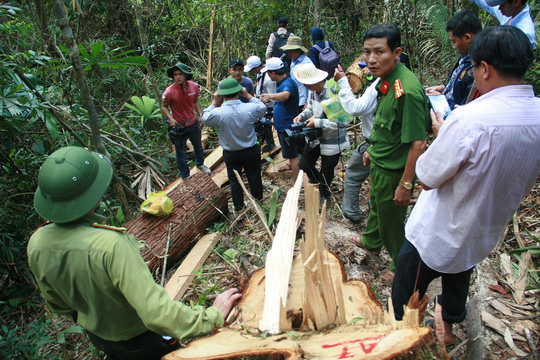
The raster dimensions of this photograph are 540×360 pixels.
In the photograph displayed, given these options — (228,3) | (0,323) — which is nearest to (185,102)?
(0,323)

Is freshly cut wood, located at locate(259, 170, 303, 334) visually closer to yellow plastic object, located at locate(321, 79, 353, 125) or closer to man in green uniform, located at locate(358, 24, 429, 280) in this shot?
man in green uniform, located at locate(358, 24, 429, 280)

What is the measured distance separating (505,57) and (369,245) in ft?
7.02

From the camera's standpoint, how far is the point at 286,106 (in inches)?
190

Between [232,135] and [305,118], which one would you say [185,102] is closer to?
[232,135]

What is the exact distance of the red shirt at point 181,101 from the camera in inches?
206

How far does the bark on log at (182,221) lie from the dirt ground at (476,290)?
13.0 inches

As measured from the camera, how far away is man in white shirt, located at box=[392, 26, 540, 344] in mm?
1498

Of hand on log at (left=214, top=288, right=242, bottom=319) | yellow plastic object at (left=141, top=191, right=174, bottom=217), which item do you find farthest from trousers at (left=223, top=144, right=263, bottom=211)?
hand on log at (left=214, top=288, right=242, bottom=319)

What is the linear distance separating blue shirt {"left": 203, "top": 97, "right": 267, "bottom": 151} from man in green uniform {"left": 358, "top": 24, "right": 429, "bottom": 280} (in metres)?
1.82

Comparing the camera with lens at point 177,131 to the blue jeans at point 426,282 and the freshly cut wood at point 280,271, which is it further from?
the blue jeans at point 426,282

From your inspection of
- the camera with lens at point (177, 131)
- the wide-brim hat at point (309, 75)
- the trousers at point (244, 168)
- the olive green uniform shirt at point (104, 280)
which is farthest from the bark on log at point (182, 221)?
the olive green uniform shirt at point (104, 280)

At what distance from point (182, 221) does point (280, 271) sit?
1.97m

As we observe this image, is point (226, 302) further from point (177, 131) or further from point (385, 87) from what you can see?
point (177, 131)

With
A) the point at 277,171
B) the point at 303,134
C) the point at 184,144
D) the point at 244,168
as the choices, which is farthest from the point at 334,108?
the point at 184,144
